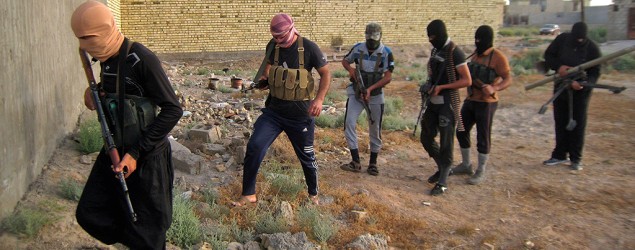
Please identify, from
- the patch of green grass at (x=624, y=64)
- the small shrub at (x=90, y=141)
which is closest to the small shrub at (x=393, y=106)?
the small shrub at (x=90, y=141)

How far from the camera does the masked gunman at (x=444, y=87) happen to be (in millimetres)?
4871

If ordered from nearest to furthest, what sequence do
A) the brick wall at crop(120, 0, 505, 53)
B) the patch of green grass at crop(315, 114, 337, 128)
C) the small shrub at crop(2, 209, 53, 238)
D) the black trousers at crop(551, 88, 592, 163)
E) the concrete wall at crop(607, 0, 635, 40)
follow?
the small shrub at crop(2, 209, 53, 238) → the black trousers at crop(551, 88, 592, 163) → the patch of green grass at crop(315, 114, 337, 128) → the brick wall at crop(120, 0, 505, 53) → the concrete wall at crop(607, 0, 635, 40)

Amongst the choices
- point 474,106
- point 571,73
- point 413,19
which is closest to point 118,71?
point 474,106

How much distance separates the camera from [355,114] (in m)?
5.61

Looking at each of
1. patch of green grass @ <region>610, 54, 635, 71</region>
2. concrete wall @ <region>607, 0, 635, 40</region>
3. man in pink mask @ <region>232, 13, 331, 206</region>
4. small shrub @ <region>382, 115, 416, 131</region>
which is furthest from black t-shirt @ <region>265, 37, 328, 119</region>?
concrete wall @ <region>607, 0, 635, 40</region>

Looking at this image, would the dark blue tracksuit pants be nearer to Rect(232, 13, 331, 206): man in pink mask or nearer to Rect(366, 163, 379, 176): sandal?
Rect(232, 13, 331, 206): man in pink mask

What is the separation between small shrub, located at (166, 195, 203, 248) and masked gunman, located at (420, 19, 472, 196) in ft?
8.44

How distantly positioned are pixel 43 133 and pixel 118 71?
2272 mm

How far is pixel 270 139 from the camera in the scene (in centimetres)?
418

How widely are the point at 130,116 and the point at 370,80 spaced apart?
10.8 ft

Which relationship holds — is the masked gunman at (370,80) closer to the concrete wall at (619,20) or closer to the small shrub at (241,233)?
the small shrub at (241,233)

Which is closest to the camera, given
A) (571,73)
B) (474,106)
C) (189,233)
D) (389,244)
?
(189,233)

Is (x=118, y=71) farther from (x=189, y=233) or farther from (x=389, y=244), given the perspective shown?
(x=389, y=244)

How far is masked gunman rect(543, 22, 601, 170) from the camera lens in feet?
19.2
